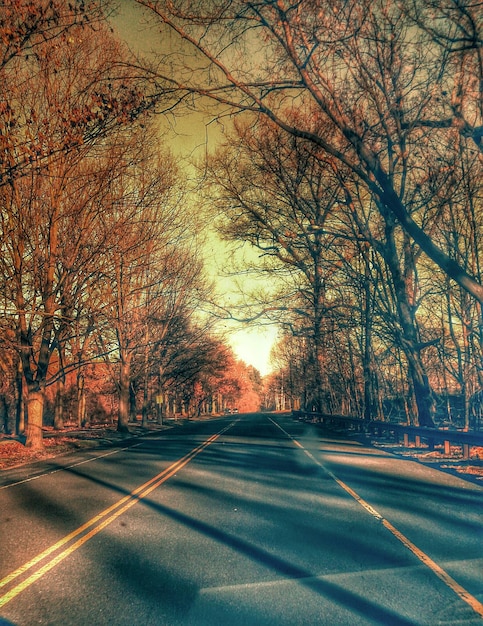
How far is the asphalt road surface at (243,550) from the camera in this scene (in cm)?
403

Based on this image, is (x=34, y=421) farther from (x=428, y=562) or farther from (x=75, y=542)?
(x=428, y=562)

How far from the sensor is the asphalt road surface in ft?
13.2

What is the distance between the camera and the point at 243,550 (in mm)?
5625

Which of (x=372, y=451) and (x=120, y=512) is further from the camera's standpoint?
(x=372, y=451)

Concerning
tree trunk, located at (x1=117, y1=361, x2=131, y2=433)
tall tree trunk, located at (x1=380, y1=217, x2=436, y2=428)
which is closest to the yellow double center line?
tall tree trunk, located at (x1=380, y1=217, x2=436, y2=428)

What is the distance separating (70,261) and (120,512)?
1302 cm

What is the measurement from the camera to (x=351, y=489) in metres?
9.42

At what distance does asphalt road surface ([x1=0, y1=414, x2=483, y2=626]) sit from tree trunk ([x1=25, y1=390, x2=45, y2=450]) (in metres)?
9.24

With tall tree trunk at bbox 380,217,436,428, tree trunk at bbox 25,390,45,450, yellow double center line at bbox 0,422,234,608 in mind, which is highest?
tall tree trunk at bbox 380,217,436,428

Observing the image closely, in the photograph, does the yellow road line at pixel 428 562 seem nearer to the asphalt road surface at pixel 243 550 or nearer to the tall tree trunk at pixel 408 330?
the asphalt road surface at pixel 243 550

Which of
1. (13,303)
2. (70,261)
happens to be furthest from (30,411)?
(70,261)

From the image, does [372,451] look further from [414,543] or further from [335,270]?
[414,543]

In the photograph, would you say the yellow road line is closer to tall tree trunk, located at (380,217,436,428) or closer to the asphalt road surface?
the asphalt road surface

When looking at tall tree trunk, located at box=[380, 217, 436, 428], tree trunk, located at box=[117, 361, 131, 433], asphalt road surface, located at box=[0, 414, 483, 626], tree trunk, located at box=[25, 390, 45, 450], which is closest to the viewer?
asphalt road surface, located at box=[0, 414, 483, 626]
